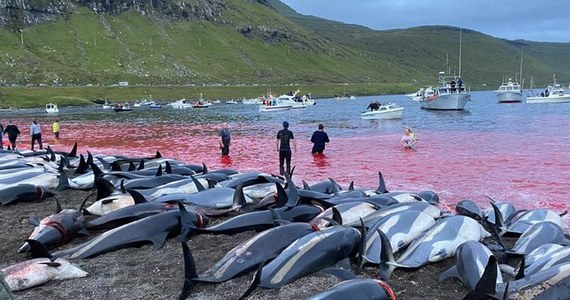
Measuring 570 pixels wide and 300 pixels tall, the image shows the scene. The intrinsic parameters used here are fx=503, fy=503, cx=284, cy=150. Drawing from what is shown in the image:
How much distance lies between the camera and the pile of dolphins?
796 centimetres

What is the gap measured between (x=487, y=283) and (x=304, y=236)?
316cm

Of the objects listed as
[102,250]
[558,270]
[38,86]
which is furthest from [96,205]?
[38,86]

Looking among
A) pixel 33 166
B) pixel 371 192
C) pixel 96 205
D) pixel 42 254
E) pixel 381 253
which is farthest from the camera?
pixel 33 166

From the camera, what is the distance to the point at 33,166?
63.3ft

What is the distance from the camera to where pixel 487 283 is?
7.10 metres

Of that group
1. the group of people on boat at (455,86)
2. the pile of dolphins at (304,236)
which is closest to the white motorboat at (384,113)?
the group of people on boat at (455,86)

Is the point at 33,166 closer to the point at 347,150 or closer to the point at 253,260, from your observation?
the point at 253,260

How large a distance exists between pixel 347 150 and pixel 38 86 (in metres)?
132

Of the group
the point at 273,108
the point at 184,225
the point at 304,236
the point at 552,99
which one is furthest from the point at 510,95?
the point at 304,236

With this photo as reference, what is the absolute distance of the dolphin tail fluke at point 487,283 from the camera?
7.01m

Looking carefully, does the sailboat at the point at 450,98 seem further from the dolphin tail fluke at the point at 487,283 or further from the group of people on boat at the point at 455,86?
the dolphin tail fluke at the point at 487,283

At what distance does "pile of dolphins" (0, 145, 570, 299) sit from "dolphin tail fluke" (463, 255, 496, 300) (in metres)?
0.01

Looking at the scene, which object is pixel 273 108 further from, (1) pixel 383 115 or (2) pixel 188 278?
(2) pixel 188 278

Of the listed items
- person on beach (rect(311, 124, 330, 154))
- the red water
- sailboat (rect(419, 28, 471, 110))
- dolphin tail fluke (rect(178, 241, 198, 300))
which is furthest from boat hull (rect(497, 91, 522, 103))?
dolphin tail fluke (rect(178, 241, 198, 300))
